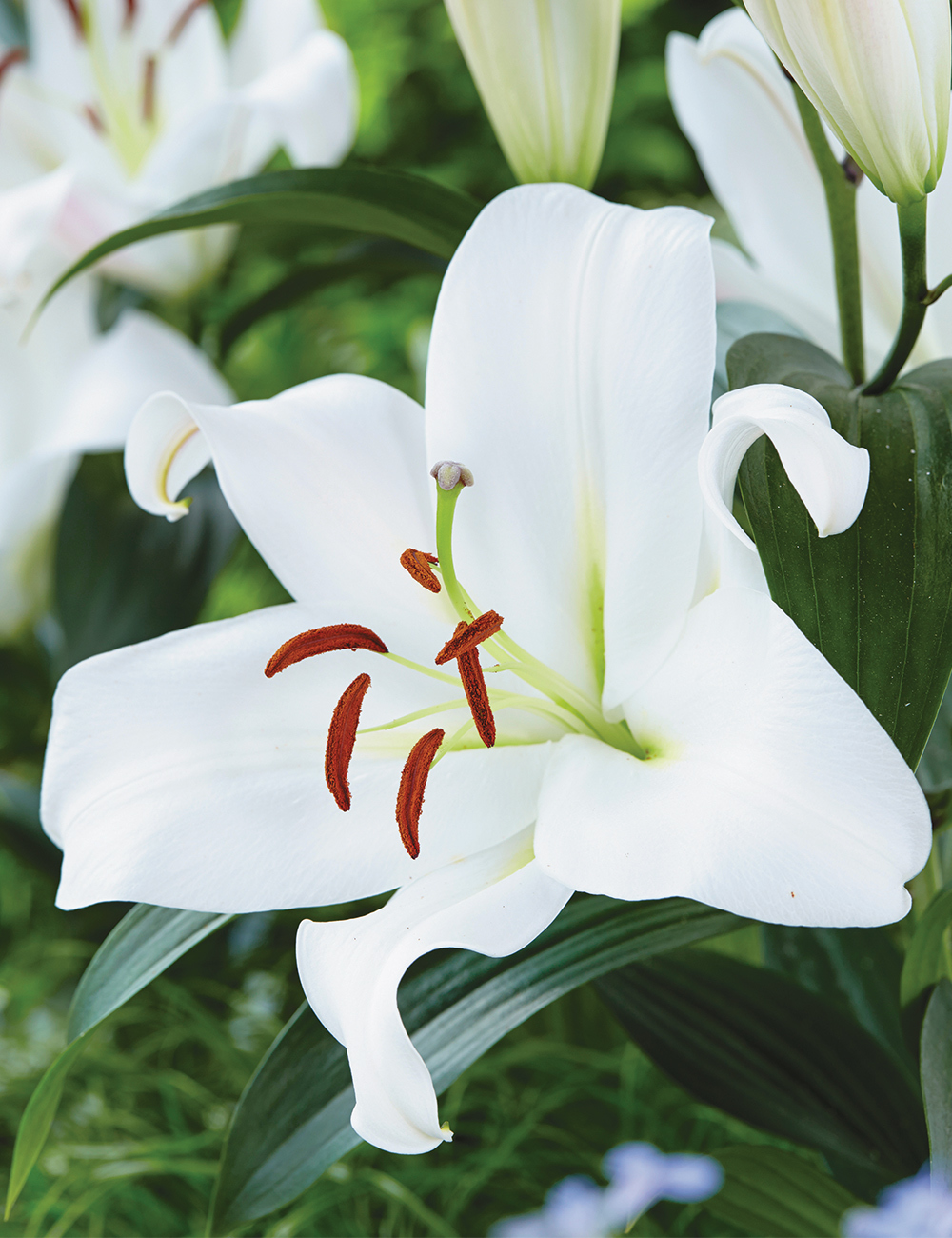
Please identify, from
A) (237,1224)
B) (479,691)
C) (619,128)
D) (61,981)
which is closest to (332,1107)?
(237,1224)

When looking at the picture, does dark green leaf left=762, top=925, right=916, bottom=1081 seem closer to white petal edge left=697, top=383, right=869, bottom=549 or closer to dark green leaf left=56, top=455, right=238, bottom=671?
white petal edge left=697, top=383, right=869, bottom=549

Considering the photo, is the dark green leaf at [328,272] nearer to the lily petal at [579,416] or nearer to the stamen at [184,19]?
the stamen at [184,19]

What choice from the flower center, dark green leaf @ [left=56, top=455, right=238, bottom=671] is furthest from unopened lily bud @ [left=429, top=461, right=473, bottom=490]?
dark green leaf @ [left=56, top=455, right=238, bottom=671]

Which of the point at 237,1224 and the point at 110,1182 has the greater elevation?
the point at 237,1224

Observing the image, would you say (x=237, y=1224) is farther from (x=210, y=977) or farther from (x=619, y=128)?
(x=619, y=128)

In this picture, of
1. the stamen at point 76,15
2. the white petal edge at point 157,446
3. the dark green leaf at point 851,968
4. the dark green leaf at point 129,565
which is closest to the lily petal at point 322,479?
the white petal edge at point 157,446
